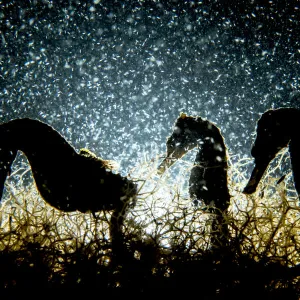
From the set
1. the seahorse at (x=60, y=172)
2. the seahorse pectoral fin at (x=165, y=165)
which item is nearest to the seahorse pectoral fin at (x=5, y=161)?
the seahorse at (x=60, y=172)

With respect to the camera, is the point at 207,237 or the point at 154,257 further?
the point at 207,237

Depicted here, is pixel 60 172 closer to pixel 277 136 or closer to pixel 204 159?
pixel 204 159

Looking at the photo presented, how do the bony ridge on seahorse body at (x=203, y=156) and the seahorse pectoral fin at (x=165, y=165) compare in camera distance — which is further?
the seahorse pectoral fin at (x=165, y=165)

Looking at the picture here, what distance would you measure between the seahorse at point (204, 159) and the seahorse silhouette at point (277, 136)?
0.47 ft

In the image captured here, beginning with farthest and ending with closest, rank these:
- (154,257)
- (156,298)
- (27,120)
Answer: (27,120)
(154,257)
(156,298)

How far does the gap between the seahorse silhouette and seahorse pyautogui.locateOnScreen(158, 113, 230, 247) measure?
0.14m

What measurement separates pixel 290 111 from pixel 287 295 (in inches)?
21.5

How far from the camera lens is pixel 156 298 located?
2.28 feet

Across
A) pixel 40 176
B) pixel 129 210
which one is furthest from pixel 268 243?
pixel 40 176

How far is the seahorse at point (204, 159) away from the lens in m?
0.94

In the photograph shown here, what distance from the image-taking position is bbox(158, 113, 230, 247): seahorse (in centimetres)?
94

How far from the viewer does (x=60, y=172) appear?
2.83 ft

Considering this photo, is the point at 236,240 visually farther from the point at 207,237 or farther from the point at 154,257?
the point at 154,257

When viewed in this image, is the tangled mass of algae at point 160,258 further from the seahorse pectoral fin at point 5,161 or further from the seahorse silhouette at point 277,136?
the seahorse pectoral fin at point 5,161
